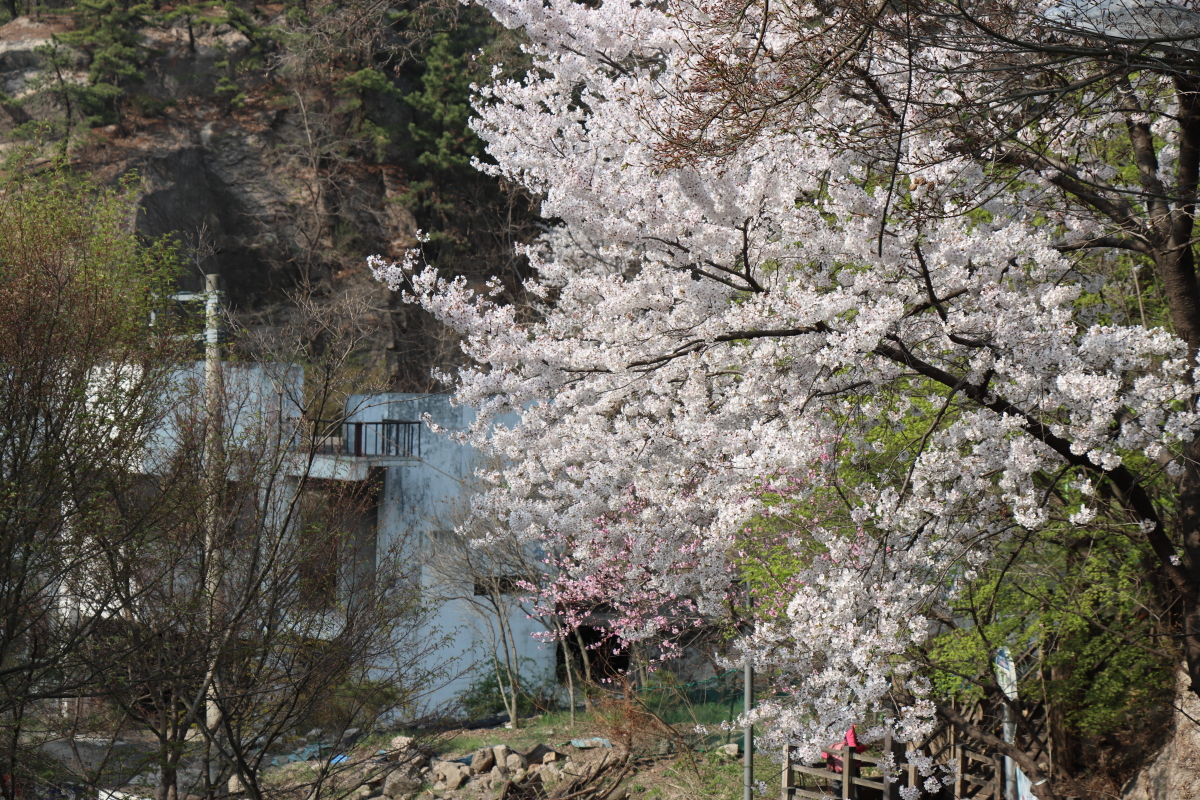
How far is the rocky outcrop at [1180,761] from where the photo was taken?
5891 millimetres

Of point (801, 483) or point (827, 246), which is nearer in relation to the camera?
point (827, 246)

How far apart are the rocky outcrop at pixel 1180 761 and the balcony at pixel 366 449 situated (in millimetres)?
12460

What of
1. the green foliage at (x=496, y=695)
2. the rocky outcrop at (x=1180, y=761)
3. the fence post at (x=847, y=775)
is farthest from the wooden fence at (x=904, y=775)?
the green foliage at (x=496, y=695)

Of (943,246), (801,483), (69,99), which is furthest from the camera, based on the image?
(69,99)

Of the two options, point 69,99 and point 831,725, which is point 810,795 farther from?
point 69,99

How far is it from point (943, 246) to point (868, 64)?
1069 millimetres

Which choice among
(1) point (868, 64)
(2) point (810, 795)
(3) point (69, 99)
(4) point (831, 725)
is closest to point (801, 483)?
(4) point (831, 725)

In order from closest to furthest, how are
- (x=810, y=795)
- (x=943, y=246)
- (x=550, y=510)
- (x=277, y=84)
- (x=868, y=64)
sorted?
1. (x=868, y=64)
2. (x=943, y=246)
3. (x=550, y=510)
4. (x=810, y=795)
5. (x=277, y=84)

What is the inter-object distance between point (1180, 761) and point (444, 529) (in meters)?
12.9

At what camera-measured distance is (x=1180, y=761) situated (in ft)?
19.7

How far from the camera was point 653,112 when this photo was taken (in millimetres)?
6402

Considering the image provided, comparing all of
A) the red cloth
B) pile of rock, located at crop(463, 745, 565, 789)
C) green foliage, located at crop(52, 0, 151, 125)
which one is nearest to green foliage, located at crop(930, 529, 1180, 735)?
the red cloth

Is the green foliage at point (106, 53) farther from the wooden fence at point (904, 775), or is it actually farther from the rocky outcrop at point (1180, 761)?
the rocky outcrop at point (1180, 761)

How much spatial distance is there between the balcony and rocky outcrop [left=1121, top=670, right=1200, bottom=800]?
40.9ft
